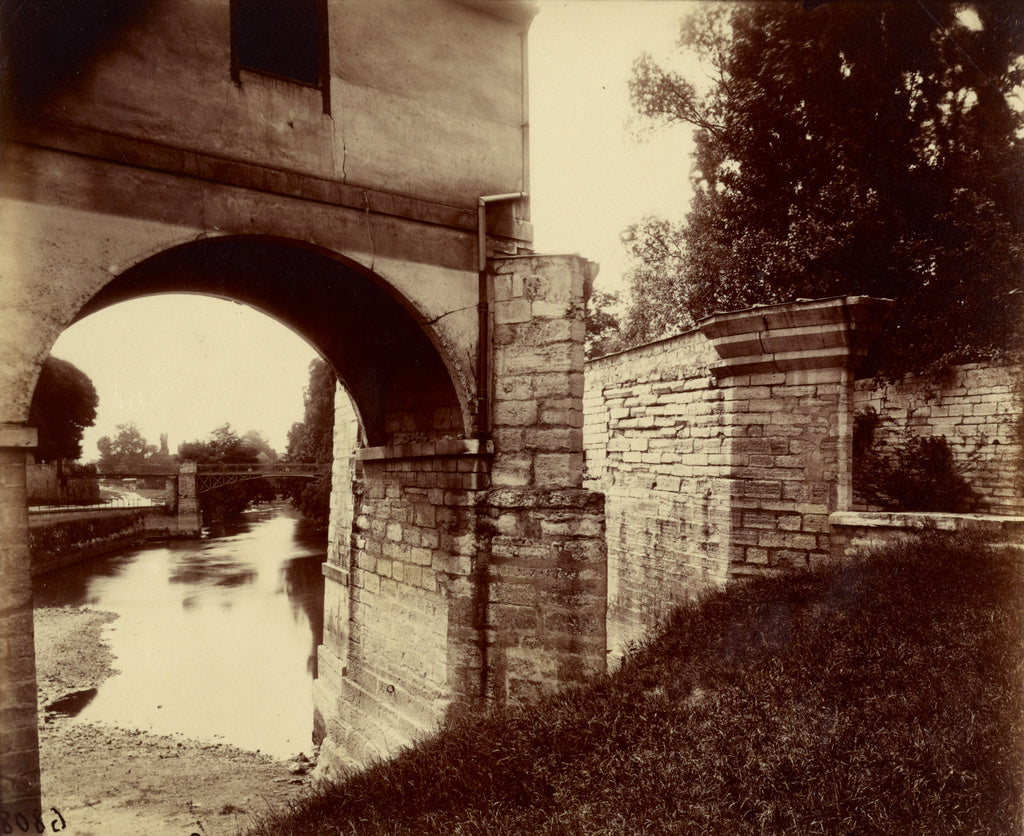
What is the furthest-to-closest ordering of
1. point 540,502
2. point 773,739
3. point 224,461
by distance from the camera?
point 224,461
point 540,502
point 773,739

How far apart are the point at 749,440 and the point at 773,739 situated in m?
3.66

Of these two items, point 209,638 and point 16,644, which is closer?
point 16,644

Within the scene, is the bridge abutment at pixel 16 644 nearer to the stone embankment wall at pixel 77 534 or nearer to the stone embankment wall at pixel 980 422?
the stone embankment wall at pixel 980 422

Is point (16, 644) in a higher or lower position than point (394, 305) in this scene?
lower

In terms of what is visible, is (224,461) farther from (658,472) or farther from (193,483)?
(658,472)

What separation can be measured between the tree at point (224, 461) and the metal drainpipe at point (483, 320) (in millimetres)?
34602

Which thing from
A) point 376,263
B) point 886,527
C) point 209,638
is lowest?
point 209,638

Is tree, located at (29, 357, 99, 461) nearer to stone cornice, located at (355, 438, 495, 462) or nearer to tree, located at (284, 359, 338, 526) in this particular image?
tree, located at (284, 359, 338, 526)

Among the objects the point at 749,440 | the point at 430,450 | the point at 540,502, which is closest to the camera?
the point at 540,502

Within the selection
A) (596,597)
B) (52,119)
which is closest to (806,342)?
(596,597)

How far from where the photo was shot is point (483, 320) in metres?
5.66

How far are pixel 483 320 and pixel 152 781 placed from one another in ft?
22.8

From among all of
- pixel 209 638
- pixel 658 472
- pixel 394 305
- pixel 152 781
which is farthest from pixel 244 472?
pixel 394 305

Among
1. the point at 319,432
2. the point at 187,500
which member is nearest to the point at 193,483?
the point at 187,500
